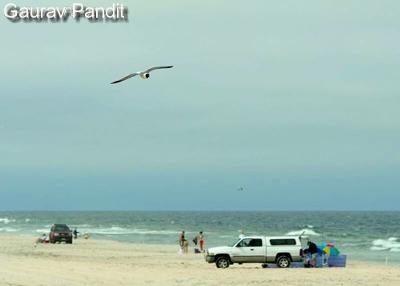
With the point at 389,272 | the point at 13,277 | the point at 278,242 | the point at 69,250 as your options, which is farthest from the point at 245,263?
the point at 69,250

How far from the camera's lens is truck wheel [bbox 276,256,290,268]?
34.5 m

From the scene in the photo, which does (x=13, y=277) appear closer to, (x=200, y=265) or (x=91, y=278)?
(x=91, y=278)

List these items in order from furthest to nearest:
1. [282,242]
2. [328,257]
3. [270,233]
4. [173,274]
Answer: [270,233], [328,257], [282,242], [173,274]

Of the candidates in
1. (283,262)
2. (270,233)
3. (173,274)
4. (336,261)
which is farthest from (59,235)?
(270,233)

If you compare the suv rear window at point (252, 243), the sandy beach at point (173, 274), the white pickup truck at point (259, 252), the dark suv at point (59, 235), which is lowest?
the sandy beach at point (173, 274)

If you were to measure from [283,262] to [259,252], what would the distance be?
44.8 inches

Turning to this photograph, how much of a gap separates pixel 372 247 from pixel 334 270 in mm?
32562

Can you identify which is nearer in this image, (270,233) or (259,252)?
(259,252)

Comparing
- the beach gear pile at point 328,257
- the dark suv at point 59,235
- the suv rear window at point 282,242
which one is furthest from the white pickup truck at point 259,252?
the dark suv at point 59,235

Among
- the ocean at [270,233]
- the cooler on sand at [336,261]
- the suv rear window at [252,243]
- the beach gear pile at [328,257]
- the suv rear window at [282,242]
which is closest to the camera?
the suv rear window at [252,243]

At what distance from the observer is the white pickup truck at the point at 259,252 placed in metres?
34.3

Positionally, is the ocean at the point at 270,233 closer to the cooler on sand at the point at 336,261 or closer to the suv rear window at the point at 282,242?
the cooler on sand at the point at 336,261

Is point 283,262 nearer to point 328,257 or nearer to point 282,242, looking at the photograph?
point 282,242

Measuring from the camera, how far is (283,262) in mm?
34531
